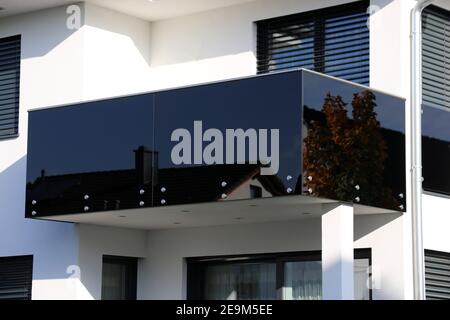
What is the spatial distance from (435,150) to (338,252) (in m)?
2.64

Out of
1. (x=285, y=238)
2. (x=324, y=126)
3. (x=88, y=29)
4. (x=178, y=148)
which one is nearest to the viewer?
(x=324, y=126)

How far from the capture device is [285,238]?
1360 cm

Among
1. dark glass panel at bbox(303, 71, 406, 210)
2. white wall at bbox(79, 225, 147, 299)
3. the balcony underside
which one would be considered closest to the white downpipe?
dark glass panel at bbox(303, 71, 406, 210)

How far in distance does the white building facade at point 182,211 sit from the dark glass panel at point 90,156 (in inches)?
7.4

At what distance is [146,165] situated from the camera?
40.9 feet

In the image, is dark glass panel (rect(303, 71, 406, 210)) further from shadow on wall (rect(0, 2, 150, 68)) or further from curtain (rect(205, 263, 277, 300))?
shadow on wall (rect(0, 2, 150, 68))

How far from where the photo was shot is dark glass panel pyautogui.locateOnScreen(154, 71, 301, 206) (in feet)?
36.0

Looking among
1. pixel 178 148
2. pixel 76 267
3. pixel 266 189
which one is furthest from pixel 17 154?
pixel 266 189

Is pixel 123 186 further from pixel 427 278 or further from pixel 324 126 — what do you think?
pixel 427 278

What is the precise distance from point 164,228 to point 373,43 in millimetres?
4861

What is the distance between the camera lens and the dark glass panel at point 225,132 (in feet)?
36.0

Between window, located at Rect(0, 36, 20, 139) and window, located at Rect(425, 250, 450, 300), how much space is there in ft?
24.4

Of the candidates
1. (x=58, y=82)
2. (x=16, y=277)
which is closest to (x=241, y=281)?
(x=16, y=277)

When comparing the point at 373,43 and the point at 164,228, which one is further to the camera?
the point at 164,228
